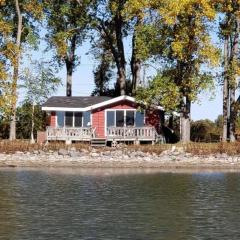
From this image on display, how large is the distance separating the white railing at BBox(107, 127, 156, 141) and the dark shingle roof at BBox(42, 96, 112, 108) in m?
4.26

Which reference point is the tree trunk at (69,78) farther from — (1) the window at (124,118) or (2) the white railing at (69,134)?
(2) the white railing at (69,134)

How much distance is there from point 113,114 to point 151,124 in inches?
131

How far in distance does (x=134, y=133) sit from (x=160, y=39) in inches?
308

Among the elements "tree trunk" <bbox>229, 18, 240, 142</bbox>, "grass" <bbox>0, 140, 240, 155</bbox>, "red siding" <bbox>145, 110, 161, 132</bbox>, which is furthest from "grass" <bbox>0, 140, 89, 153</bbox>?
"tree trunk" <bbox>229, 18, 240, 142</bbox>

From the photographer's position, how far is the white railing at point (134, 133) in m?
51.1

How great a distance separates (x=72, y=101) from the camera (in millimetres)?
55750

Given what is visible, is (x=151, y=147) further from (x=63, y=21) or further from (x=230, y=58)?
(x=63, y=21)

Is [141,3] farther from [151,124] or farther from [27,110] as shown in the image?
[27,110]

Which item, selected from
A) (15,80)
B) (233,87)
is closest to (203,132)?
(233,87)

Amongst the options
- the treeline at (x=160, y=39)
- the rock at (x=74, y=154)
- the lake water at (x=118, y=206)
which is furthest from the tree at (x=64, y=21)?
the lake water at (x=118, y=206)

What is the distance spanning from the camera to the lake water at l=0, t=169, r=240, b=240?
19.0 meters

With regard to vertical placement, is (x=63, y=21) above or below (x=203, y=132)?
above

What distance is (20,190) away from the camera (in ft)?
96.9

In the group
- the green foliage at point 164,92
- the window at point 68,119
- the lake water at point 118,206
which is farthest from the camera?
the window at point 68,119
